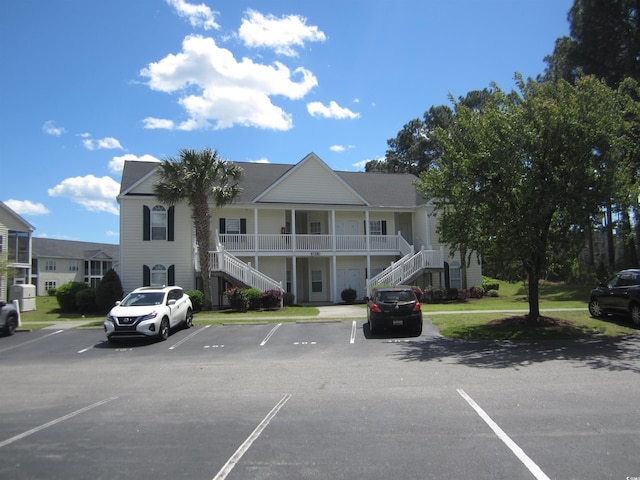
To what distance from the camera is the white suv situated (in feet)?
47.8

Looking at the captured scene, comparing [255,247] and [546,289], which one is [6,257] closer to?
[255,247]

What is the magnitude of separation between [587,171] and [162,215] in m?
20.7

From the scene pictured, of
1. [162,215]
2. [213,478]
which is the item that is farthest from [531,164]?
[162,215]

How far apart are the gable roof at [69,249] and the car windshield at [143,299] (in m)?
47.8

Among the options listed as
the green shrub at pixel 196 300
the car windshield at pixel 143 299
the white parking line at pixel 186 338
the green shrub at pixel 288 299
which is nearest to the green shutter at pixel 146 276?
the green shrub at pixel 196 300

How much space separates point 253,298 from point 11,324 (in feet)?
32.2

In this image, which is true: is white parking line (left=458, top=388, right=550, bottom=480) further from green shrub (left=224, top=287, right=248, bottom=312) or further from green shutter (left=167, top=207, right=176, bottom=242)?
green shutter (left=167, top=207, right=176, bottom=242)

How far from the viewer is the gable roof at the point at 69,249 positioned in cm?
5841

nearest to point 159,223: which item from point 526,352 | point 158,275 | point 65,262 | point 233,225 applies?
point 158,275

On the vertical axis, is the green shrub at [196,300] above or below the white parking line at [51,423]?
above

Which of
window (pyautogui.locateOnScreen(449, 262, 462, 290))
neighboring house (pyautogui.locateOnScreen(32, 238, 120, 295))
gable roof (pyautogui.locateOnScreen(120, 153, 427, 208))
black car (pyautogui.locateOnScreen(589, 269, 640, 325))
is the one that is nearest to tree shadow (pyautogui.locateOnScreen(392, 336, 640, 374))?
black car (pyautogui.locateOnScreen(589, 269, 640, 325))

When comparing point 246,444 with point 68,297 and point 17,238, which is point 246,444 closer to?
point 68,297

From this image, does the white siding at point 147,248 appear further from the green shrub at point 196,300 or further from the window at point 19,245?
the window at point 19,245

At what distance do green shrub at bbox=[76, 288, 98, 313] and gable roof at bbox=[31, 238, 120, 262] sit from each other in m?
37.8
